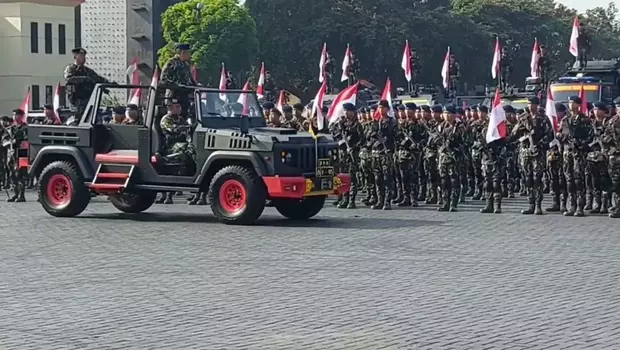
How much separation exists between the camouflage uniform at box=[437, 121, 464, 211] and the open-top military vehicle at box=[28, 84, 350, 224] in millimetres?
2222

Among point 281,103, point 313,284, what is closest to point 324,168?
point 313,284

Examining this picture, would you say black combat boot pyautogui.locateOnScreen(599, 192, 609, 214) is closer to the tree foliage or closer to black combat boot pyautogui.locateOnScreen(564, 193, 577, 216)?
black combat boot pyautogui.locateOnScreen(564, 193, 577, 216)

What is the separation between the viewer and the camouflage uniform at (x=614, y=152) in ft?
60.3

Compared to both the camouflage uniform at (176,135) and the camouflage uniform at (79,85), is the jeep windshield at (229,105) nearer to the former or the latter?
the camouflage uniform at (176,135)

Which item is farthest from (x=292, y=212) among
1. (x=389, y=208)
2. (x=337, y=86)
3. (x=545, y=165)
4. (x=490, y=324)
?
(x=337, y=86)

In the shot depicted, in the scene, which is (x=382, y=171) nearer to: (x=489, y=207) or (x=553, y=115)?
(x=489, y=207)

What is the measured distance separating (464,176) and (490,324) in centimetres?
1218

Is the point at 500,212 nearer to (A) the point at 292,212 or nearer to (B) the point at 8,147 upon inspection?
(A) the point at 292,212

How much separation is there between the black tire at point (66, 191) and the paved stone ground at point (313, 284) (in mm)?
758

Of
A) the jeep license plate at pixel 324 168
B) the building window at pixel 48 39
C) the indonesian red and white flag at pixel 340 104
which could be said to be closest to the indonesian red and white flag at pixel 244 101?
the jeep license plate at pixel 324 168

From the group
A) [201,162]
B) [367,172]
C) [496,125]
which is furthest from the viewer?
[367,172]

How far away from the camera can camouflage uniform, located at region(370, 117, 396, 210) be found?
20.5 meters

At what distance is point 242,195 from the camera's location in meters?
17.4

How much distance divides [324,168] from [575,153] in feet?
13.2
